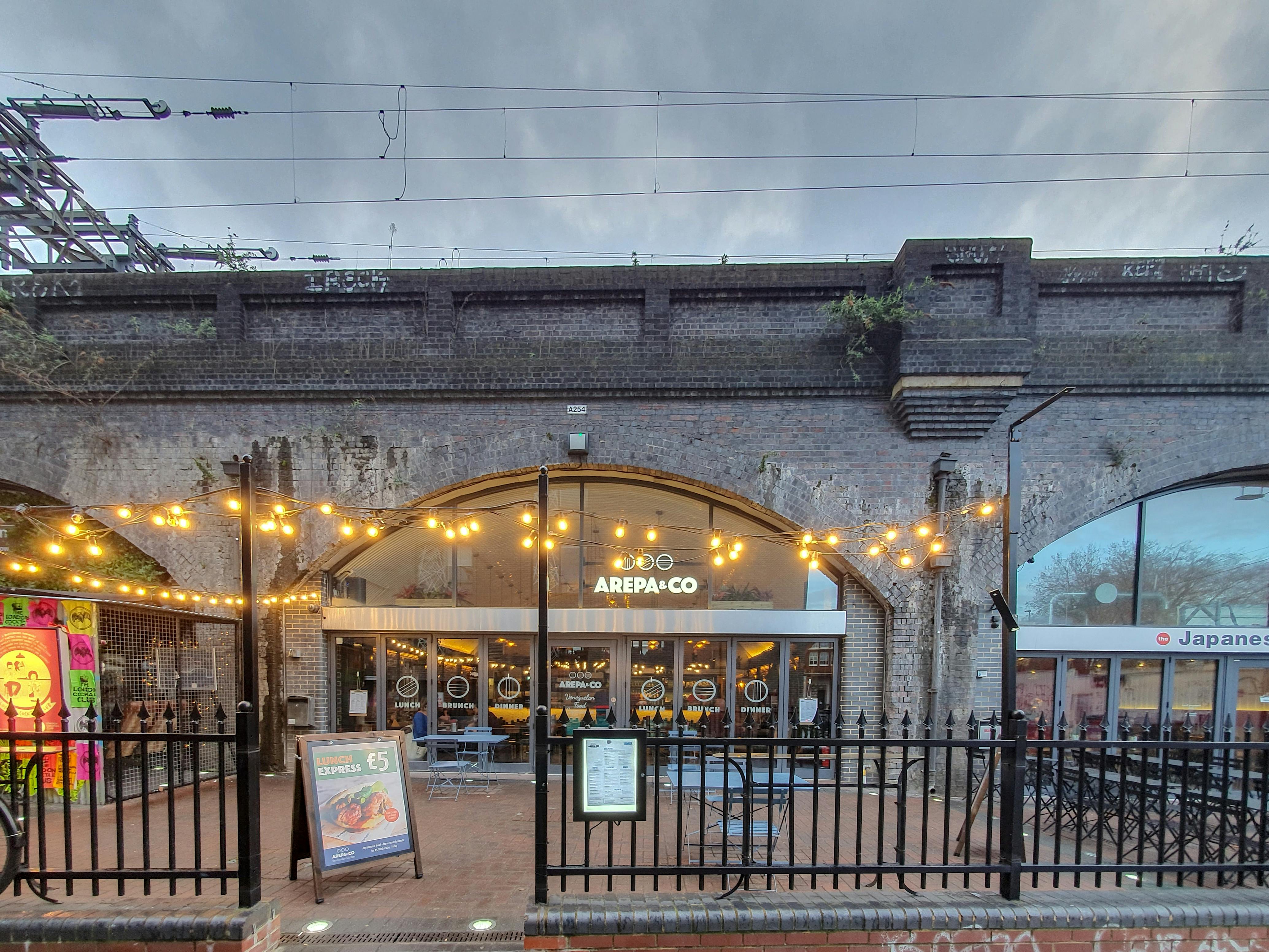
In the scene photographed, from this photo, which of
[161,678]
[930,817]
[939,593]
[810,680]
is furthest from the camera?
[810,680]

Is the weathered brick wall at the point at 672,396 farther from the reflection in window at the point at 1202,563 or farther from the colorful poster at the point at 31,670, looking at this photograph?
the colorful poster at the point at 31,670

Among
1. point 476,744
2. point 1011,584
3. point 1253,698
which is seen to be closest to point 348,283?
point 476,744

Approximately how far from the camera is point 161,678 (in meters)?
7.57

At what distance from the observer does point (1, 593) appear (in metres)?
6.19

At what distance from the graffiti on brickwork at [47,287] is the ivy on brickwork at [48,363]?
15 centimetres

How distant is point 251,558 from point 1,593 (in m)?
4.82

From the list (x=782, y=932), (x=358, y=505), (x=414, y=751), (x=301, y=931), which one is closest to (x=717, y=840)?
(x=782, y=932)

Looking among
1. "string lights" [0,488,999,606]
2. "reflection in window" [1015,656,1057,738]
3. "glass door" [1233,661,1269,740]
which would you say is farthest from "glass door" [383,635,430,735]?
"glass door" [1233,661,1269,740]

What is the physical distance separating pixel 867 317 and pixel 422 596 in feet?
24.2

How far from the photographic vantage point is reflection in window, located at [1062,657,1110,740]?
27.1 ft

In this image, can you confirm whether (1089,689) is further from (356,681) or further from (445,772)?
(356,681)

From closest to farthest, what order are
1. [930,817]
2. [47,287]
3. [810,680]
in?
[930,817]
[47,287]
[810,680]

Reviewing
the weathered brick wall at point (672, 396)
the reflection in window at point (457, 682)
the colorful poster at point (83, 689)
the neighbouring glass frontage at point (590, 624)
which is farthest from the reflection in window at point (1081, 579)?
the colorful poster at point (83, 689)

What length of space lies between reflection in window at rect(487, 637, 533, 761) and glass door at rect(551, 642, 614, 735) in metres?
0.45
